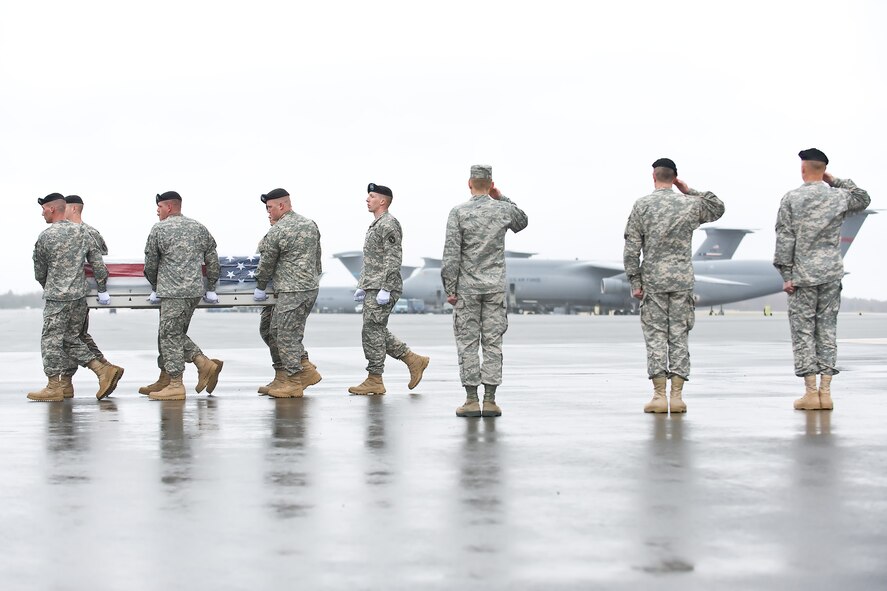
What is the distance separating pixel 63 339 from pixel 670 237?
5.65 meters

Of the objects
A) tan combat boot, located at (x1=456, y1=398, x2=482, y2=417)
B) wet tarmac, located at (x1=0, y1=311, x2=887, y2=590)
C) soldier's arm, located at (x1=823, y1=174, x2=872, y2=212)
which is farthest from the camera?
soldier's arm, located at (x1=823, y1=174, x2=872, y2=212)

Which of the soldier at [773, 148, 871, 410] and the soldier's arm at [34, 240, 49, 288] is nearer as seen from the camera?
the soldier at [773, 148, 871, 410]

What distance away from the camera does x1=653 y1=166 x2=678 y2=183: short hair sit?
8.84m

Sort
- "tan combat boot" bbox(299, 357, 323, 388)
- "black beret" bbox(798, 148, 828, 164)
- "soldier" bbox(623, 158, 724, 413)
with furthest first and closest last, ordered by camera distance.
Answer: "tan combat boot" bbox(299, 357, 323, 388) < "black beret" bbox(798, 148, 828, 164) < "soldier" bbox(623, 158, 724, 413)

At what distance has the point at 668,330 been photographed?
876 cm

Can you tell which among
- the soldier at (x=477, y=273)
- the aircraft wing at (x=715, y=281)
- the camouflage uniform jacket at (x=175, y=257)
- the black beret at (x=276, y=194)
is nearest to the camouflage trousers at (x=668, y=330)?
the soldier at (x=477, y=273)

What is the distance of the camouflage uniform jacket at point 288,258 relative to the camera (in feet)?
34.4

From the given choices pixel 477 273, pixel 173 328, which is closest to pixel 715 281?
pixel 173 328

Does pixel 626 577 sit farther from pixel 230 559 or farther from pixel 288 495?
pixel 288 495

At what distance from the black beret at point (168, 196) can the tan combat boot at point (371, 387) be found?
2.47m

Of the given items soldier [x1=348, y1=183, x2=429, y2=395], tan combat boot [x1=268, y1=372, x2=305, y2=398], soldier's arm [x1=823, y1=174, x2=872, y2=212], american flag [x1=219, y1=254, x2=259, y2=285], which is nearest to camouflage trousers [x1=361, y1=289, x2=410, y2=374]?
soldier [x1=348, y1=183, x2=429, y2=395]

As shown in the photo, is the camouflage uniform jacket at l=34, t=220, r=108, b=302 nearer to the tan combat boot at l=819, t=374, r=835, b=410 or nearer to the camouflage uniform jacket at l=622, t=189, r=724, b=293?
the camouflage uniform jacket at l=622, t=189, r=724, b=293

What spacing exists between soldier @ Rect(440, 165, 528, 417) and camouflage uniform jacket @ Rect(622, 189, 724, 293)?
1.03 metres

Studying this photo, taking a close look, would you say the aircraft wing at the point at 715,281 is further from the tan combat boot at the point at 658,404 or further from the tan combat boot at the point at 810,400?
the tan combat boot at the point at 658,404
